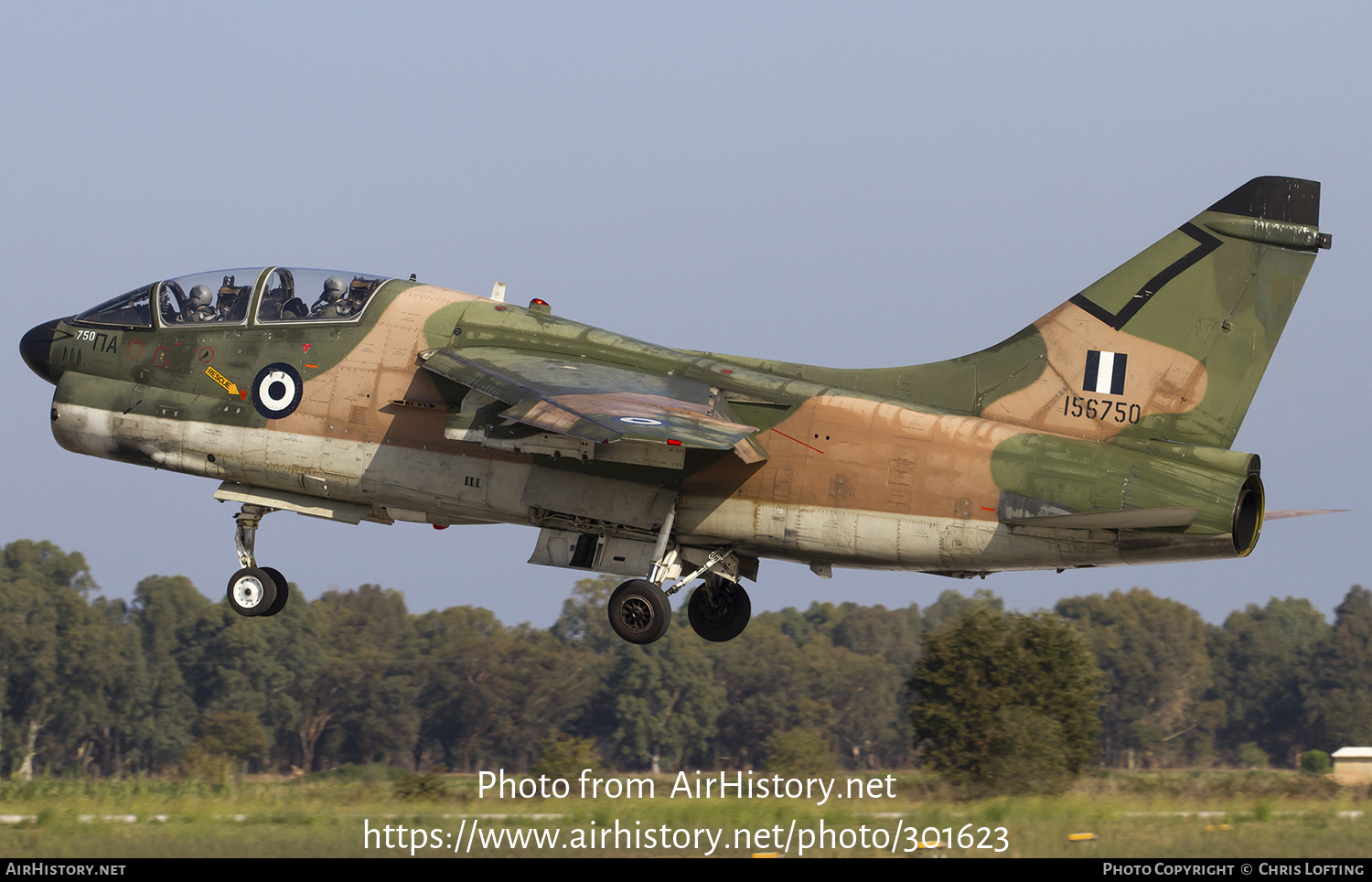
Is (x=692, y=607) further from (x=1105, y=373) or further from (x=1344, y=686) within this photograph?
(x=1344, y=686)

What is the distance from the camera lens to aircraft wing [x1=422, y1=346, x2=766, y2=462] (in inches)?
662

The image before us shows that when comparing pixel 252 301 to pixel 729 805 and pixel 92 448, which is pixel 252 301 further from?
pixel 729 805

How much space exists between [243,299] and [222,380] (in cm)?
128

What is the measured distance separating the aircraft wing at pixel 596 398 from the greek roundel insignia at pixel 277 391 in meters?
1.98

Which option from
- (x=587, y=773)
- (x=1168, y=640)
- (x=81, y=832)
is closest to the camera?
(x=81, y=832)

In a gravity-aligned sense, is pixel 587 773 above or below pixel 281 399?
below

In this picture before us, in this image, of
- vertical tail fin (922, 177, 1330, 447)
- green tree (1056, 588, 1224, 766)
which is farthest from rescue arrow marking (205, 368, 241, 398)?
green tree (1056, 588, 1224, 766)

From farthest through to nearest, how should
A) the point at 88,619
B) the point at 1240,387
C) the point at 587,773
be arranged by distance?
the point at 88,619 < the point at 587,773 < the point at 1240,387

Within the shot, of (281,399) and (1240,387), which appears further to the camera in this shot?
(281,399)

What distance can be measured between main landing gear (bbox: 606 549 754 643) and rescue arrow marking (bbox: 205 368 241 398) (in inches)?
242

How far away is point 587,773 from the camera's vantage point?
19703 mm

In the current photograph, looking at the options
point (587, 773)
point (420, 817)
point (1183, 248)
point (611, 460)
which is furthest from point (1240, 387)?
point (420, 817)

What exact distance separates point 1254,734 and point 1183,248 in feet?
226

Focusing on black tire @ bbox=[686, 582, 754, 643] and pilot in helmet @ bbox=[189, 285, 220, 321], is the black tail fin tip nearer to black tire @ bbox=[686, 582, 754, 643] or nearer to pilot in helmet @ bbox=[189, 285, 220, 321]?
black tire @ bbox=[686, 582, 754, 643]
